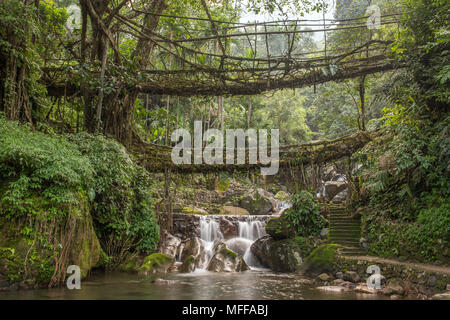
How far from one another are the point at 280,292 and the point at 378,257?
9.95ft

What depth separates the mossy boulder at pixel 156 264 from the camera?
8695 millimetres

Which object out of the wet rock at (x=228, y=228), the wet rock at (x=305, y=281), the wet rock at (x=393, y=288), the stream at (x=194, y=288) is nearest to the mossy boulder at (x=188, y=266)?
the stream at (x=194, y=288)

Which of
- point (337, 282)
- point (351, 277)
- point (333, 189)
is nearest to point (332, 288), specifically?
point (337, 282)

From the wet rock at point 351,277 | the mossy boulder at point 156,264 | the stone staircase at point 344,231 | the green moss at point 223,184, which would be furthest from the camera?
the green moss at point 223,184

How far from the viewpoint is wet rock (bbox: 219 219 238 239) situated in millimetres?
14234

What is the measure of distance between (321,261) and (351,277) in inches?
53.1

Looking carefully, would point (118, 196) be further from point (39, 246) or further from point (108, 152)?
point (39, 246)

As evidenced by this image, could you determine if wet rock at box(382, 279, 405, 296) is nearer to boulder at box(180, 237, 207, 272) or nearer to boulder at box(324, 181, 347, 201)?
boulder at box(180, 237, 207, 272)

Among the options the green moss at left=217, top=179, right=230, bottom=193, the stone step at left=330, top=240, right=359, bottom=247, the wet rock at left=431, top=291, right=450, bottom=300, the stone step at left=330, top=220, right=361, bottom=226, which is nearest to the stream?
the wet rock at left=431, top=291, right=450, bottom=300

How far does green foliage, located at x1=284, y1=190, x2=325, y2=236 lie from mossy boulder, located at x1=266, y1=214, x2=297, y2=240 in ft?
0.43

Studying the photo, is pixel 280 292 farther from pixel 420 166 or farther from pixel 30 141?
pixel 30 141

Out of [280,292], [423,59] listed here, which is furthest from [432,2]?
[280,292]

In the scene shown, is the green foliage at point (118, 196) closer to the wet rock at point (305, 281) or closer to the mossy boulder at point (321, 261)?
the wet rock at point (305, 281)

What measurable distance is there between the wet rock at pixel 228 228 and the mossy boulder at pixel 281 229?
2.93 metres
